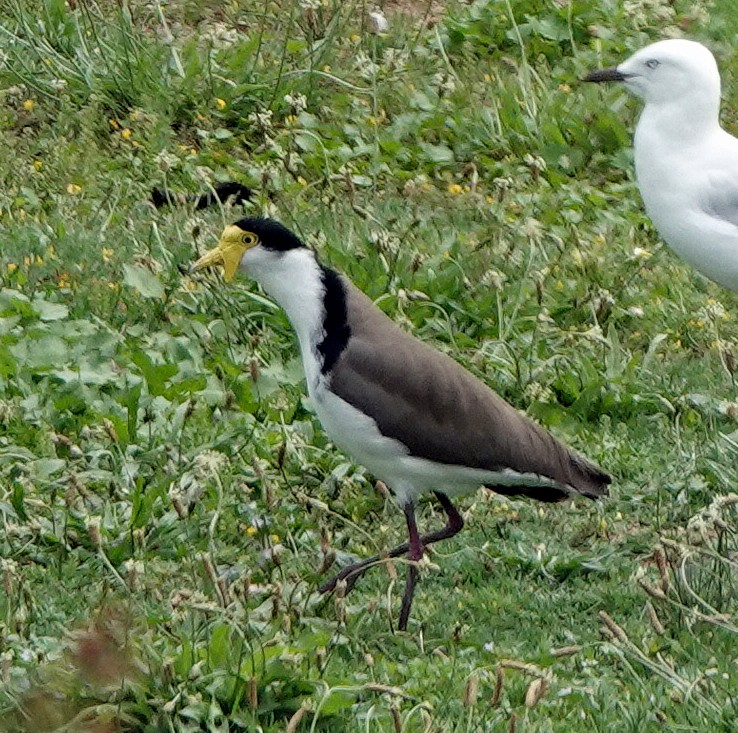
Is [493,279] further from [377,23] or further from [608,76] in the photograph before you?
[377,23]

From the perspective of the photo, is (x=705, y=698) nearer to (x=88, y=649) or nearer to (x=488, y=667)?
(x=488, y=667)

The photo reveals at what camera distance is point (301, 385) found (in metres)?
7.54

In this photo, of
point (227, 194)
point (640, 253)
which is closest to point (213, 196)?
point (227, 194)

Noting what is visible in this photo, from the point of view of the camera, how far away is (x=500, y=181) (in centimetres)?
858

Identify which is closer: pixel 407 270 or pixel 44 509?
pixel 44 509

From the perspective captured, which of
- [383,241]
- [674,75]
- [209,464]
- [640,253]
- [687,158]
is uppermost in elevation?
[674,75]

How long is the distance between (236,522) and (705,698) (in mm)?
1941

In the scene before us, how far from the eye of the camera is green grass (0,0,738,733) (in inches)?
213

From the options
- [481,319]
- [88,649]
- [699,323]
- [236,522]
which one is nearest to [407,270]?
[481,319]

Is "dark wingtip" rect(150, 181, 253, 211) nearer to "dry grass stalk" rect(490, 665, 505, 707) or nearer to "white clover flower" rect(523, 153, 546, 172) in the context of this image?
"white clover flower" rect(523, 153, 546, 172)

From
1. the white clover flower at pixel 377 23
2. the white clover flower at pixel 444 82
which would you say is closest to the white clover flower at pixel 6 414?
the white clover flower at pixel 444 82

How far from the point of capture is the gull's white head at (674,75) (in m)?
7.80

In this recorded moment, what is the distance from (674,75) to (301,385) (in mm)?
1962

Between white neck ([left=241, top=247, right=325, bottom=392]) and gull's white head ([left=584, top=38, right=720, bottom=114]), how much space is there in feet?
7.12
